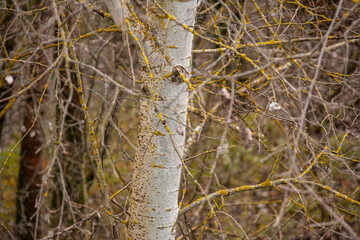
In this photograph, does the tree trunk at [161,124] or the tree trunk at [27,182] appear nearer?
the tree trunk at [161,124]

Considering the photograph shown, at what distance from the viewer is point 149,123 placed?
69.9 inches

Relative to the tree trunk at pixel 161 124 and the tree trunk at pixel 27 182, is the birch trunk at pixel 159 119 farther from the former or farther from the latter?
the tree trunk at pixel 27 182

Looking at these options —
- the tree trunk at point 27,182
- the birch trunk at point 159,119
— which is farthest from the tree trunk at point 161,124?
the tree trunk at point 27,182

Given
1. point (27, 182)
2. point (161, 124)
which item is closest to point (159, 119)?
point (161, 124)

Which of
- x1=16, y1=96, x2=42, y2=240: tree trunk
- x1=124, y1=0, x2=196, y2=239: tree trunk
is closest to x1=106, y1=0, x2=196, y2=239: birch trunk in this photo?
x1=124, y1=0, x2=196, y2=239: tree trunk

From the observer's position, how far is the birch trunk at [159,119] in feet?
5.62

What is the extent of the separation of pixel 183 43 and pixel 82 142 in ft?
9.33

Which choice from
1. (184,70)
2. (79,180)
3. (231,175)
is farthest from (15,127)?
(184,70)

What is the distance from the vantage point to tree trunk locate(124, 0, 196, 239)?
5.62ft

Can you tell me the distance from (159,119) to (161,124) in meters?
0.05

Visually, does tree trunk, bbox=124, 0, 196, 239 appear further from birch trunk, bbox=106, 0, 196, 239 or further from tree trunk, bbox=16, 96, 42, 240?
tree trunk, bbox=16, 96, 42, 240

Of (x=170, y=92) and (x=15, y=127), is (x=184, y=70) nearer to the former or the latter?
(x=170, y=92)

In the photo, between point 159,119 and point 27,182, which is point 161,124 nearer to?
point 159,119

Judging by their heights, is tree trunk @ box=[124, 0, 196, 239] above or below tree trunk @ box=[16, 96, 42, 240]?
above
